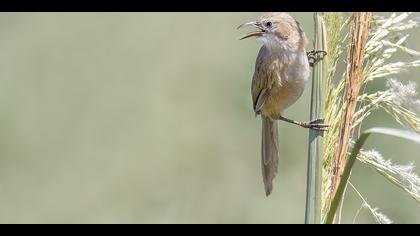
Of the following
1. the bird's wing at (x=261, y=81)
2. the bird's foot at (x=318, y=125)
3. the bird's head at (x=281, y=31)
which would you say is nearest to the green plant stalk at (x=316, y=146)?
the bird's foot at (x=318, y=125)

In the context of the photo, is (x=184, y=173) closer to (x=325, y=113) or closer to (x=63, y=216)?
(x=63, y=216)

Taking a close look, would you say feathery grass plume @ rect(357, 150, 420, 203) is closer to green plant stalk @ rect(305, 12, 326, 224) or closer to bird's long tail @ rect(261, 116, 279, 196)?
green plant stalk @ rect(305, 12, 326, 224)

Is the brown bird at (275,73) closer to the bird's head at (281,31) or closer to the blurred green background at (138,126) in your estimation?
the bird's head at (281,31)

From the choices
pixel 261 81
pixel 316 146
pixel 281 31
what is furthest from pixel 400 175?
pixel 261 81

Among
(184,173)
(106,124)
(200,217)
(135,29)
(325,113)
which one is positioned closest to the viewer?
(325,113)

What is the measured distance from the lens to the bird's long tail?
3914 mm

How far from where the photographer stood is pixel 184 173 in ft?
23.4

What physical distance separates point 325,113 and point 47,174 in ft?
17.3

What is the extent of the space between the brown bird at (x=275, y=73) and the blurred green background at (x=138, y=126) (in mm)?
1822

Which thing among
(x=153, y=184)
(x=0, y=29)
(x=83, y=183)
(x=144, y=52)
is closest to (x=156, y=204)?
(x=153, y=184)

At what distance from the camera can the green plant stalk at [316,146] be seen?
2.29 m

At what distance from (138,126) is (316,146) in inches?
217

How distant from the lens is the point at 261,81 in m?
4.37

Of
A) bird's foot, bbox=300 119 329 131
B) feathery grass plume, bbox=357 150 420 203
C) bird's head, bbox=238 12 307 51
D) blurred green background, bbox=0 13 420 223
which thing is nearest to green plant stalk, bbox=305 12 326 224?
bird's foot, bbox=300 119 329 131
